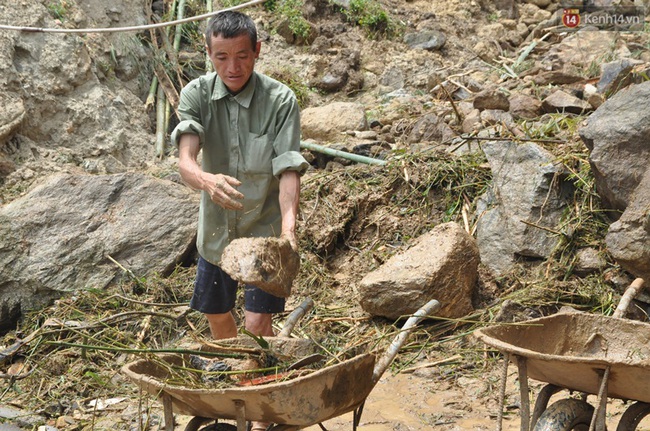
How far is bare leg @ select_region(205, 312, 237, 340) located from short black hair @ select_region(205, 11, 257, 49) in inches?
56.9

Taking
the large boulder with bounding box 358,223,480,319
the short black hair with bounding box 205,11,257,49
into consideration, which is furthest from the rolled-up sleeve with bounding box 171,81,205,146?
the large boulder with bounding box 358,223,480,319

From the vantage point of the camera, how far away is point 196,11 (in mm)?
9594

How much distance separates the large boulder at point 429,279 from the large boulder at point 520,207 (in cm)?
36

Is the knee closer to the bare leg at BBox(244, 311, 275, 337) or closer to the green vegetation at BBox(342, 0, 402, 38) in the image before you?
the bare leg at BBox(244, 311, 275, 337)

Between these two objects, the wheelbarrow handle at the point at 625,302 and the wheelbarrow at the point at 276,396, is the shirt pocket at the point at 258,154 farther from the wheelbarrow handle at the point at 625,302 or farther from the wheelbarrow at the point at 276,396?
the wheelbarrow handle at the point at 625,302

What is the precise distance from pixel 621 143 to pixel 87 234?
3987mm

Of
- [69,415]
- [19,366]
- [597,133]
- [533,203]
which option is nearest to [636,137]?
[597,133]

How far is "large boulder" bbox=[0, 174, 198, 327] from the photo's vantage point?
642 centimetres

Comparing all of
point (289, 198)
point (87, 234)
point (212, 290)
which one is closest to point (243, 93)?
point (289, 198)

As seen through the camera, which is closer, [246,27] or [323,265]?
[246,27]

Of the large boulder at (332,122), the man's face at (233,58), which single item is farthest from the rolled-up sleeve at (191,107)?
the large boulder at (332,122)

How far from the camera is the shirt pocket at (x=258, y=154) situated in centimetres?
437

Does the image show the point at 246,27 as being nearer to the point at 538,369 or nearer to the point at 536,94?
the point at 538,369

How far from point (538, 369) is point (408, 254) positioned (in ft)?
8.49
